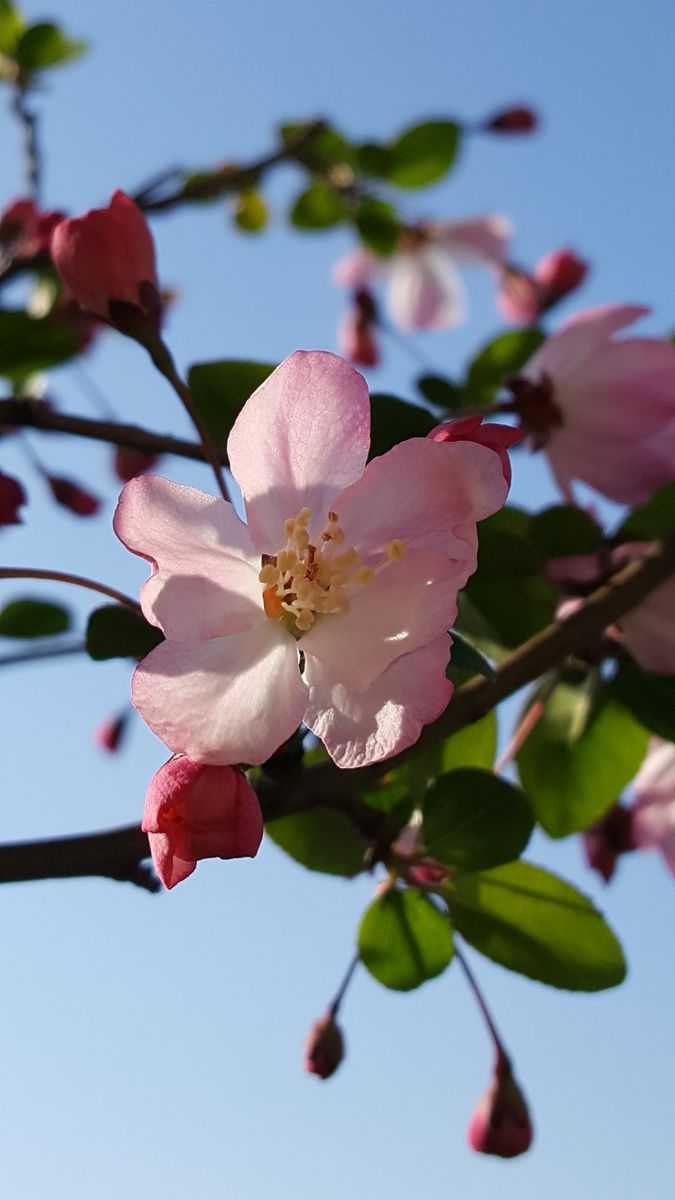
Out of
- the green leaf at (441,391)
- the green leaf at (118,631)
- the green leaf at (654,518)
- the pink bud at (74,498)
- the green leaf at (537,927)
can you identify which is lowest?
the pink bud at (74,498)

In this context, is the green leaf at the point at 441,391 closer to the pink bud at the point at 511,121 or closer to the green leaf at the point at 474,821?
the green leaf at the point at 474,821

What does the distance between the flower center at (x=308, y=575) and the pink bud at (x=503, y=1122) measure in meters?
0.51

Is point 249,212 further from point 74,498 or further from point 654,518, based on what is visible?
point 654,518

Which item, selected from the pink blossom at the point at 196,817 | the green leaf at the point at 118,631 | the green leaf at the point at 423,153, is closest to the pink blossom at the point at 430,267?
the green leaf at the point at 423,153

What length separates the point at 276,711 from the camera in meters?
0.50

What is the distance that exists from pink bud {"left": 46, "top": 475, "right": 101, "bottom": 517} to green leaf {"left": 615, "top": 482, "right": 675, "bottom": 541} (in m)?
0.67

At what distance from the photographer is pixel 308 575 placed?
0.55 metres

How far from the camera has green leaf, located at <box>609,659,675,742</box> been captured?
2.65 ft

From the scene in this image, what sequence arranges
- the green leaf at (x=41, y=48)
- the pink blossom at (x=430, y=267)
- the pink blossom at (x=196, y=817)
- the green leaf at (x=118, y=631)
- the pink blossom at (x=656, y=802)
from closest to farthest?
the pink blossom at (x=196, y=817), the green leaf at (x=118, y=631), the pink blossom at (x=656, y=802), the green leaf at (x=41, y=48), the pink blossom at (x=430, y=267)

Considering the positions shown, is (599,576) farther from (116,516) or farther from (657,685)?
(116,516)

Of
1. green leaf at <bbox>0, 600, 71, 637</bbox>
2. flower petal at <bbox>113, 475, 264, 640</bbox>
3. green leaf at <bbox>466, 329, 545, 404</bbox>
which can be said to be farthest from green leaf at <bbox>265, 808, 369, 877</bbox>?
green leaf at <bbox>466, 329, 545, 404</bbox>

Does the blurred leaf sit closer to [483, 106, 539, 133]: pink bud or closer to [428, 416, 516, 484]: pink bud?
[483, 106, 539, 133]: pink bud

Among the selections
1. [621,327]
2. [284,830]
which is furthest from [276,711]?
[621,327]

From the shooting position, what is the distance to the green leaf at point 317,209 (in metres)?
1.73
